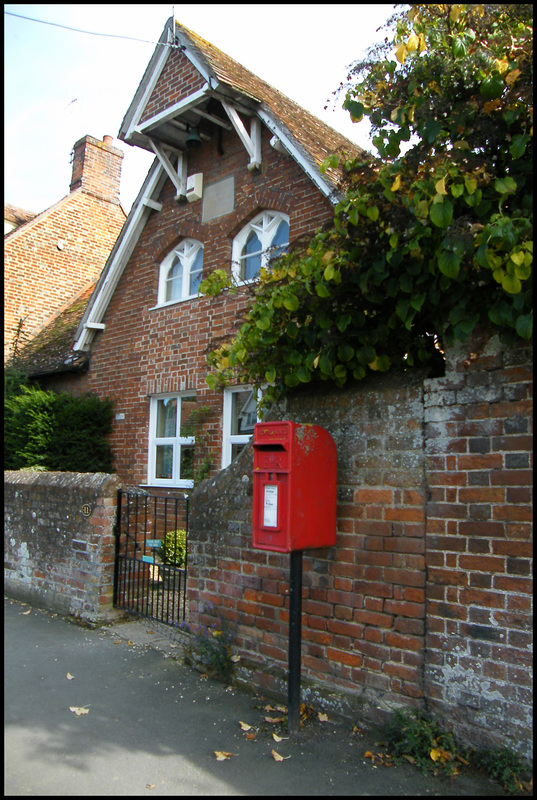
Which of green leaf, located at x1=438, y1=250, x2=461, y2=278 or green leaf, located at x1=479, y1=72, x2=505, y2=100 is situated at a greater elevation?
green leaf, located at x1=479, y1=72, x2=505, y2=100

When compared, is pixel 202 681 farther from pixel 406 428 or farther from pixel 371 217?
pixel 371 217

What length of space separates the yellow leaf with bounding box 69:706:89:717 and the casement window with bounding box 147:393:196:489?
558 cm

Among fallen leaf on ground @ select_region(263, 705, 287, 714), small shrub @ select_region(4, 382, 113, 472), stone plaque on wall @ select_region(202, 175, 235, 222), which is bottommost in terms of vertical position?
fallen leaf on ground @ select_region(263, 705, 287, 714)

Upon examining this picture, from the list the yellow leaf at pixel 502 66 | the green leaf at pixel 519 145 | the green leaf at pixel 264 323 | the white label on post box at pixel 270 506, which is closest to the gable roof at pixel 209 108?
the green leaf at pixel 264 323

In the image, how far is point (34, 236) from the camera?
16016 mm

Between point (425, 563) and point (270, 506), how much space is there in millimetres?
1018

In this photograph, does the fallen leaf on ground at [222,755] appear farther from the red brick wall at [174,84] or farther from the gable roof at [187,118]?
the red brick wall at [174,84]

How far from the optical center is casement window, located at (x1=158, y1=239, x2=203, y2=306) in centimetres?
1070

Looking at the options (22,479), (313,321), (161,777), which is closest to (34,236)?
(22,479)

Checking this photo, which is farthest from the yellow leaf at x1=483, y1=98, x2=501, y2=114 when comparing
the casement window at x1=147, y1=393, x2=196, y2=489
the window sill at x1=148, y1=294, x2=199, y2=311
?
the casement window at x1=147, y1=393, x2=196, y2=489

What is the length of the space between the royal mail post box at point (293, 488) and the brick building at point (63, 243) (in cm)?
1288

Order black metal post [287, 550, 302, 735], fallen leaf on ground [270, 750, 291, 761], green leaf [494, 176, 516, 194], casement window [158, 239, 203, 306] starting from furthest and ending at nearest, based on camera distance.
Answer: casement window [158, 239, 203, 306] → black metal post [287, 550, 302, 735] → fallen leaf on ground [270, 750, 291, 761] → green leaf [494, 176, 516, 194]

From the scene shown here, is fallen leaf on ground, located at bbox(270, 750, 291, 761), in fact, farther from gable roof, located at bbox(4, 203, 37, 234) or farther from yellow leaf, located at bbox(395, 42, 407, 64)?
gable roof, located at bbox(4, 203, 37, 234)

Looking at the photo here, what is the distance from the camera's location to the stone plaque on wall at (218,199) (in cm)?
1005
